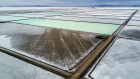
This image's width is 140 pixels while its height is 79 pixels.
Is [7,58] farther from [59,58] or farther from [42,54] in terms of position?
[59,58]

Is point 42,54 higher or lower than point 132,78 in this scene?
lower

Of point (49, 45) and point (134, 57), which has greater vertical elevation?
point (134, 57)

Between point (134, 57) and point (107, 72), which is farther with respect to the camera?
point (134, 57)

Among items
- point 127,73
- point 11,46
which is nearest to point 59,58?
point 127,73

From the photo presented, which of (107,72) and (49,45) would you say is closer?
(107,72)

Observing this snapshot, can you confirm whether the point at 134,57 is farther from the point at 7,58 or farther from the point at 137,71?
the point at 7,58

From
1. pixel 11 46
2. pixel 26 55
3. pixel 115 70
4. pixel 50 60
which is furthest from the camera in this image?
pixel 11 46

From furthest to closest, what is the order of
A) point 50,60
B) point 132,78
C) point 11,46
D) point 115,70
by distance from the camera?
1. point 11,46
2. point 50,60
3. point 115,70
4. point 132,78

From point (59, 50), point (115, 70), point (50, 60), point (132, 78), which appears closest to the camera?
point (132, 78)

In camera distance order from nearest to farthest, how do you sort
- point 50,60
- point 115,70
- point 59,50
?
point 115,70
point 50,60
point 59,50

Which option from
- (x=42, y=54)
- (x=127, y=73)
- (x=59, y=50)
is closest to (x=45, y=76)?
(x=42, y=54)
